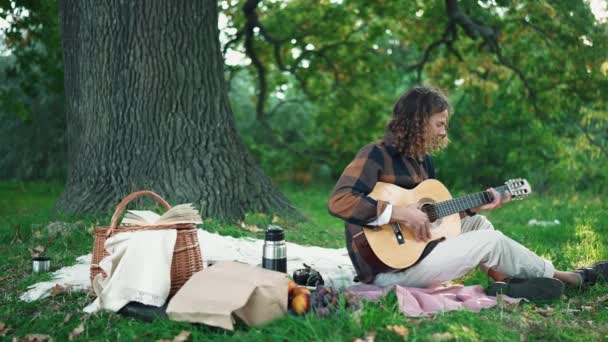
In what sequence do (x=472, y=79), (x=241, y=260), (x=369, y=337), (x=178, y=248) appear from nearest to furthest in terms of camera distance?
(x=369, y=337), (x=178, y=248), (x=241, y=260), (x=472, y=79)

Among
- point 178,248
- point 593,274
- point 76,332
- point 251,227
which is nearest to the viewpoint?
point 76,332

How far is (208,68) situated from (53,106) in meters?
8.43

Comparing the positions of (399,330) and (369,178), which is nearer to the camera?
(399,330)

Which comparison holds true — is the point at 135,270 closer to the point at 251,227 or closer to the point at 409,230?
A: the point at 409,230

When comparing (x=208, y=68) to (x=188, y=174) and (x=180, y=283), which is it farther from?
(x=180, y=283)

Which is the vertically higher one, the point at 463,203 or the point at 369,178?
the point at 369,178

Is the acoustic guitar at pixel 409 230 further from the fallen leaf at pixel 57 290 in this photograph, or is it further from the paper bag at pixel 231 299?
the fallen leaf at pixel 57 290

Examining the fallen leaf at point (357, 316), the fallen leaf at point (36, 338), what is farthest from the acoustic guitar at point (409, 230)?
the fallen leaf at point (36, 338)

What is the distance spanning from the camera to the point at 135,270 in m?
3.95

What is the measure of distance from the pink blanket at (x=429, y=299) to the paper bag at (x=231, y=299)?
1.97ft

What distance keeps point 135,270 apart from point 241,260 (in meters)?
1.48

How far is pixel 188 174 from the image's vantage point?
692 centimetres

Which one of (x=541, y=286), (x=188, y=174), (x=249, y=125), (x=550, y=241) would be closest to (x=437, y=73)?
(x=249, y=125)

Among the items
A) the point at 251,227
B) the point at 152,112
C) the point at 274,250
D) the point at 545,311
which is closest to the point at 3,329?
the point at 274,250
